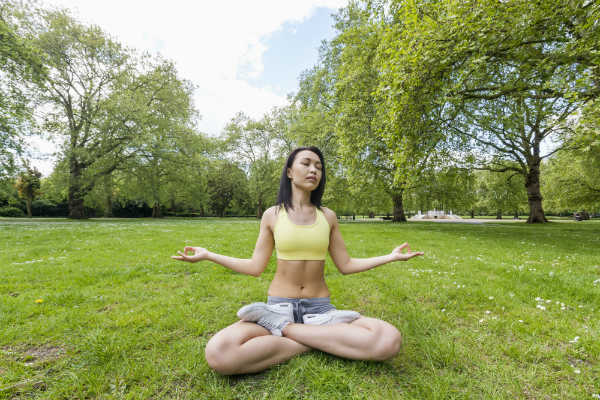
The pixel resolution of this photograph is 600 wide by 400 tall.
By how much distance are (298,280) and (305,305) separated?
300 mm

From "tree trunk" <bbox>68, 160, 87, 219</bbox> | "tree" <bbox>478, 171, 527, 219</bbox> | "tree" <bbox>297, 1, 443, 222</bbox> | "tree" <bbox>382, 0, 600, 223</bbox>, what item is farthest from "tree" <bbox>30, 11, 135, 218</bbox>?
"tree" <bbox>478, 171, 527, 219</bbox>

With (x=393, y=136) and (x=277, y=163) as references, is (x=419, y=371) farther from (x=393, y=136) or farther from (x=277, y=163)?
(x=277, y=163)

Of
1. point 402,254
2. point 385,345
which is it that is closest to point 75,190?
point 402,254

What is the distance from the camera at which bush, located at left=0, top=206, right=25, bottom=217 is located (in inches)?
1597

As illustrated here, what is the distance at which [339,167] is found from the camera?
2755cm

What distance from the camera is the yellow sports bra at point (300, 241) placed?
2.93 meters

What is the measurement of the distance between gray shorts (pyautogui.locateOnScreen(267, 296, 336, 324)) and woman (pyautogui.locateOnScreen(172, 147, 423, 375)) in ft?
0.04

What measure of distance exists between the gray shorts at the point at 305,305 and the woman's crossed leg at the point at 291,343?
0.23 meters

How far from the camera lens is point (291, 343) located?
250cm

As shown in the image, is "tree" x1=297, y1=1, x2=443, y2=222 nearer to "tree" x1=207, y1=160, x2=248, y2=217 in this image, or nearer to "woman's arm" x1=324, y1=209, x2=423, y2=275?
"woman's arm" x1=324, y1=209, x2=423, y2=275

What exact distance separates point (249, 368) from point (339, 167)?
86.3ft

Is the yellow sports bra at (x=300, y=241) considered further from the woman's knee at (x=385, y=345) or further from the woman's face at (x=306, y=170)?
the woman's knee at (x=385, y=345)

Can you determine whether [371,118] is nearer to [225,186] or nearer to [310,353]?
[310,353]

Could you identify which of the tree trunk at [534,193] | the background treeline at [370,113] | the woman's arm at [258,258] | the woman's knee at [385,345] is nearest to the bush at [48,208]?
the background treeline at [370,113]
